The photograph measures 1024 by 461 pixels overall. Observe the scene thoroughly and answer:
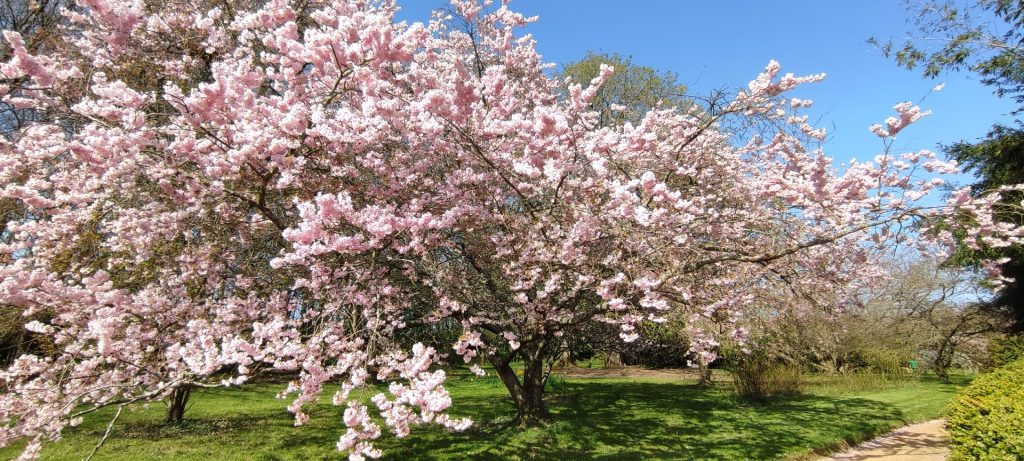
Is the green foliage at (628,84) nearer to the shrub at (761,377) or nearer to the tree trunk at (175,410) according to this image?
the shrub at (761,377)

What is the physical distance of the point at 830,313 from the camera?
24.5ft

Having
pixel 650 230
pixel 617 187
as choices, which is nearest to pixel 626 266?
pixel 650 230

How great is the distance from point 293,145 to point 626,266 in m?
3.18

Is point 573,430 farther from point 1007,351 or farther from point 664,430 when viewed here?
point 1007,351

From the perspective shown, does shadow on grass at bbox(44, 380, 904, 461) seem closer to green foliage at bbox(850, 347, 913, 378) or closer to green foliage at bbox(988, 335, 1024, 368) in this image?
green foliage at bbox(988, 335, 1024, 368)

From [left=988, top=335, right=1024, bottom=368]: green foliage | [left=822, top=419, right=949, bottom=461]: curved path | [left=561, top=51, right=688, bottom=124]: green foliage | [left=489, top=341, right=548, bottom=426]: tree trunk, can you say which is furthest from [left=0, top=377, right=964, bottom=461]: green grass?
[left=561, top=51, right=688, bottom=124]: green foliage

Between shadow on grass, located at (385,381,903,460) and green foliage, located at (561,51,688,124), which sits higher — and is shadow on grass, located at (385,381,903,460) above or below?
below

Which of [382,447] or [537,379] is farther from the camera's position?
[537,379]

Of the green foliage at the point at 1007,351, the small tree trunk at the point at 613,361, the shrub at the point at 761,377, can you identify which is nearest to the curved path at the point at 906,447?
the green foliage at the point at 1007,351

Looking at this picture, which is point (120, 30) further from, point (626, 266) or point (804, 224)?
point (804, 224)

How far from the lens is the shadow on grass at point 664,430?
655cm

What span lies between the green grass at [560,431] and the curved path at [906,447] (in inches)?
8.7

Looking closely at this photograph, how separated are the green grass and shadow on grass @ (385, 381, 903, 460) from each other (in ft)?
0.05

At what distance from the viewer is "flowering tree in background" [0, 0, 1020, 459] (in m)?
4.13
